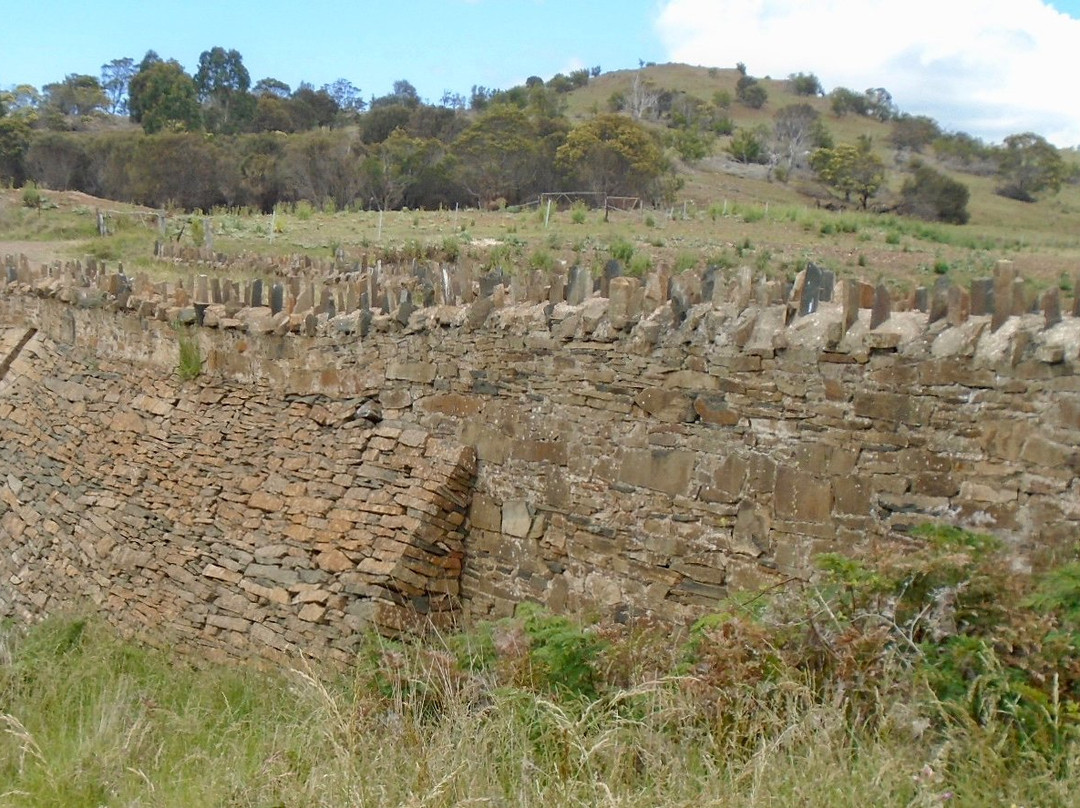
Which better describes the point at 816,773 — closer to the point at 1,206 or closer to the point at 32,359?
the point at 32,359

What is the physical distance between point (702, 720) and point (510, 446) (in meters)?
3.00

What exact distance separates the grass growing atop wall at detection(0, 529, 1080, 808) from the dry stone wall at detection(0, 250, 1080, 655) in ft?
1.82

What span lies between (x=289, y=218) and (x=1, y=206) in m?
9.24

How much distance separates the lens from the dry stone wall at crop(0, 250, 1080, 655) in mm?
5148

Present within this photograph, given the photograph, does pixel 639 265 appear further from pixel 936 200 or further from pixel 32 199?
pixel 936 200

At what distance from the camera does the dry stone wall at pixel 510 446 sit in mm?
5148

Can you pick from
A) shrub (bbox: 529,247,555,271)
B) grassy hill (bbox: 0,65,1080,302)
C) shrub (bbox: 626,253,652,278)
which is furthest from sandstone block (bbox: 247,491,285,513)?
shrub (bbox: 529,247,555,271)

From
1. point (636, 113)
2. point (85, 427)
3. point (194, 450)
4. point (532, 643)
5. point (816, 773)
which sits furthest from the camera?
point (636, 113)

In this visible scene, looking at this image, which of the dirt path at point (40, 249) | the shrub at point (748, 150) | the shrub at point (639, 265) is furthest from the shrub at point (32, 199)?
Result: the shrub at point (748, 150)

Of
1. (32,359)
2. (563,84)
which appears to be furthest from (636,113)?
(32,359)

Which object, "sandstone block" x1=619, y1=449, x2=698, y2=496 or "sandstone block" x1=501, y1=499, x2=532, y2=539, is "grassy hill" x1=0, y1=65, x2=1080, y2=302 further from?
"sandstone block" x1=619, y1=449, x2=698, y2=496

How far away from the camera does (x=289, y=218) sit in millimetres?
33125

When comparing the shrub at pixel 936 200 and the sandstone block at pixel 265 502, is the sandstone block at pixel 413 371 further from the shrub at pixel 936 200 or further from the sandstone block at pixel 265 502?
the shrub at pixel 936 200

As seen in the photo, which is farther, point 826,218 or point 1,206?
point 1,206
